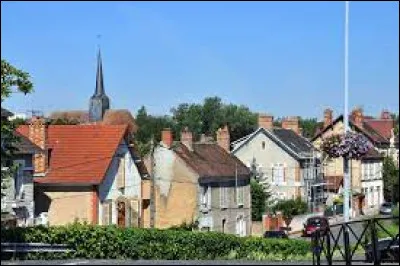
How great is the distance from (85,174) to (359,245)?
32.7 metres

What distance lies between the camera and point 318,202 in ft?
266

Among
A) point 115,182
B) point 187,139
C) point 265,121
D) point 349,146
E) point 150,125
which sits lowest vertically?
point 115,182

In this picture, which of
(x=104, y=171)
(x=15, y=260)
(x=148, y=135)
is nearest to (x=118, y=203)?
(x=104, y=171)

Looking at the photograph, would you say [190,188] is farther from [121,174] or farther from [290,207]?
[290,207]

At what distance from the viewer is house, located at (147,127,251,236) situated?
2288 inches

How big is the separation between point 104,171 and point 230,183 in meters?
16.5

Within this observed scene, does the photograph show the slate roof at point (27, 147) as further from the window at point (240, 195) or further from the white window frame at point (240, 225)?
the white window frame at point (240, 225)

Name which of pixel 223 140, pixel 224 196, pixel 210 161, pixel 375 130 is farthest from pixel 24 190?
pixel 375 130

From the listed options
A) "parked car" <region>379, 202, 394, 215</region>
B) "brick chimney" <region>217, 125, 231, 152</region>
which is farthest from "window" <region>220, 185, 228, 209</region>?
"parked car" <region>379, 202, 394, 215</region>

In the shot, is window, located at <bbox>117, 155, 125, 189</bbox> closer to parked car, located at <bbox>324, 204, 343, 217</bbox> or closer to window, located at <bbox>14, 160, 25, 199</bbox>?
window, located at <bbox>14, 160, 25, 199</bbox>

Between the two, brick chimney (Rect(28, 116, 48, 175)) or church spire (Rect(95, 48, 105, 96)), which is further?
church spire (Rect(95, 48, 105, 96))

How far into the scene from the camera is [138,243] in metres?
29.3

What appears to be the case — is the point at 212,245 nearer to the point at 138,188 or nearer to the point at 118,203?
the point at 118,203

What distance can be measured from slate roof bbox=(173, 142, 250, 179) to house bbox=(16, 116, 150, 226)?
5916 mm
